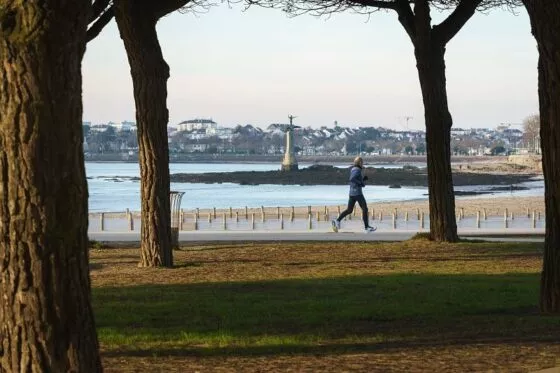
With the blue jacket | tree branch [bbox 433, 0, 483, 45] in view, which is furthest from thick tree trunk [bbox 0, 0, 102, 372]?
the blue jacket

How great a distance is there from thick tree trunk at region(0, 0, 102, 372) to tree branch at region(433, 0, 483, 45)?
16.4 meters

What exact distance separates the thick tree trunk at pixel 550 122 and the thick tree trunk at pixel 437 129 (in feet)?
33.4

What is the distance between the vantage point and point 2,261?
22.8 ft

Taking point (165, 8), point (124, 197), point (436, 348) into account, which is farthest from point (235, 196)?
point (436, 348)

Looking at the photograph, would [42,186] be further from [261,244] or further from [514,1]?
[514,1]

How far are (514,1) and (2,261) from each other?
21075mm

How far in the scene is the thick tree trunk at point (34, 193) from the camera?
22.7 ft

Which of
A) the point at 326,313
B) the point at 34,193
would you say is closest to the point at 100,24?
the point at 326,313

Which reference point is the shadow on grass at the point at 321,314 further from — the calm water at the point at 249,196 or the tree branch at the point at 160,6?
the calm water at the point at 249,196

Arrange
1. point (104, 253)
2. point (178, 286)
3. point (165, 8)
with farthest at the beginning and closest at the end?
point (104, 253)
point (165, 8)
point (178, 286)

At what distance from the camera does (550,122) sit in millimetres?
12094

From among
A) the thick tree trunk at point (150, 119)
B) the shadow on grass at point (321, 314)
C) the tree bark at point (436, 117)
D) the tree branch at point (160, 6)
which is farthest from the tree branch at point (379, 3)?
the shadow on grass at point (321, 314)

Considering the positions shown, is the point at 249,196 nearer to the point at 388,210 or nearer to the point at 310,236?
the point at 388,210

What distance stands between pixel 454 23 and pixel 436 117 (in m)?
1.75
